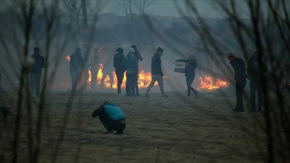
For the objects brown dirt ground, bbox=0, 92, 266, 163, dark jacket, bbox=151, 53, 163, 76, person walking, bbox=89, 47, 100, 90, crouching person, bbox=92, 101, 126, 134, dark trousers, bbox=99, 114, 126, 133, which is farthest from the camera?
person walking, bbox=89, 47, 100, 90

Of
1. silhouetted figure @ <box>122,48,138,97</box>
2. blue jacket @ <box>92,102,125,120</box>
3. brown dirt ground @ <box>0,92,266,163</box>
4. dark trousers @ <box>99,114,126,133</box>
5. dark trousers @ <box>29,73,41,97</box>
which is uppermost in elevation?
silhouetted figure @ <box>122,48,138,97</box>

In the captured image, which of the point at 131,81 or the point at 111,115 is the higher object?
the point at 131,81

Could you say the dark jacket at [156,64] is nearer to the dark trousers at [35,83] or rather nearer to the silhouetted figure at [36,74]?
the silhouetted figure at [36,74]

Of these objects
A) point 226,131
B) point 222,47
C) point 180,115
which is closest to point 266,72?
point 222,47

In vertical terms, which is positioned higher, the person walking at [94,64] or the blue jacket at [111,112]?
the person walking at [94,64]

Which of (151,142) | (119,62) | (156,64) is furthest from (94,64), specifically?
(151,142)

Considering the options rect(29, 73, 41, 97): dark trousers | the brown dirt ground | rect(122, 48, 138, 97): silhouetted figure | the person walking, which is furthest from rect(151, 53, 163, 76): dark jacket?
the brown dirt ground

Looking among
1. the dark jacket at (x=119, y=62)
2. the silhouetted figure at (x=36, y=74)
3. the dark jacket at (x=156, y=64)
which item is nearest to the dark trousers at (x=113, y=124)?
the silhouetted figure at (x=36, y=74)

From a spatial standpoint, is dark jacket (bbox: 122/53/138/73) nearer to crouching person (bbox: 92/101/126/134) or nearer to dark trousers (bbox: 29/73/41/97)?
dark trousers (bbox: 29/73/41/97)

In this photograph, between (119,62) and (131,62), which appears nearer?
(131,62)

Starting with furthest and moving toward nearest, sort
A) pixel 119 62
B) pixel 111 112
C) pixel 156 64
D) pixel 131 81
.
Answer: pixel 119 62
pixel 131 81
pixel 156 64
pixel 111 112

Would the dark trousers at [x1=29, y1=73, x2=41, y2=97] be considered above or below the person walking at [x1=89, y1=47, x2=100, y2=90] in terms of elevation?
below

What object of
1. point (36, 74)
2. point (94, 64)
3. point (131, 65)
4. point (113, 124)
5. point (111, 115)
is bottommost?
point (113, 124)

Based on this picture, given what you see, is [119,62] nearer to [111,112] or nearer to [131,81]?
[131,81]
